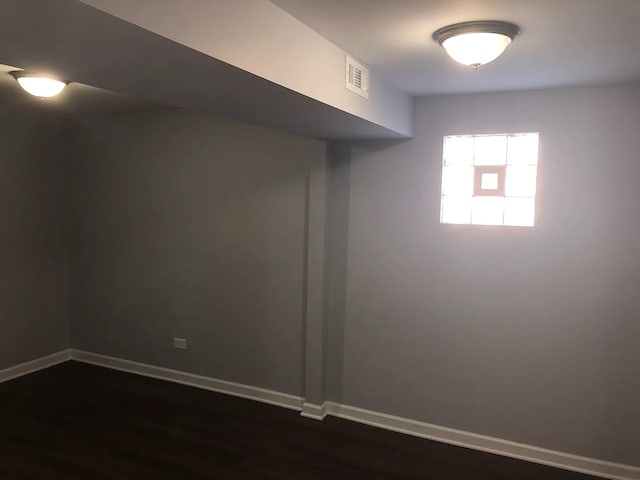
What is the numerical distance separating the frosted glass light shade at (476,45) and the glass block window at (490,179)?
1.39 m

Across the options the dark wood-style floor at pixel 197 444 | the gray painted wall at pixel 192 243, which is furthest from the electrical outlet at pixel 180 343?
the dark wood-style floor at pixel 197 444

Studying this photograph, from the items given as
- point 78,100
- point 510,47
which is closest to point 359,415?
point 510,47

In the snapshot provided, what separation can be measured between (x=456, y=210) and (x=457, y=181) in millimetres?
206

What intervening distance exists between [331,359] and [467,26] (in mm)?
2762

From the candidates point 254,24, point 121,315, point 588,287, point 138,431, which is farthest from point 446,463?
point 121,315

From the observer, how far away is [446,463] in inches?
134

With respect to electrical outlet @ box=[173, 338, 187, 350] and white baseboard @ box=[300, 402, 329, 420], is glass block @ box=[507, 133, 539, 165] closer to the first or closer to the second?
white baseboard @ box=[300, 402, 329, 420]

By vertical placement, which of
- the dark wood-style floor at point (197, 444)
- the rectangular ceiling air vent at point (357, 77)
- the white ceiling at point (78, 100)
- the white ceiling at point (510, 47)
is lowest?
the dark wood-style floor at point (197, 444)

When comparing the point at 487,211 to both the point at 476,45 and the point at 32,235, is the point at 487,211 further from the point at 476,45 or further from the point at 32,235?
the point at 32,235

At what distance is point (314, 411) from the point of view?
13.3ft

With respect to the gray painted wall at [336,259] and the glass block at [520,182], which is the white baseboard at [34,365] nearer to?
the gray painted wall at [336,259]

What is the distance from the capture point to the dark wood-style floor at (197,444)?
3264 mm

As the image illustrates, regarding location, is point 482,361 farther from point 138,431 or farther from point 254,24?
point 254,24

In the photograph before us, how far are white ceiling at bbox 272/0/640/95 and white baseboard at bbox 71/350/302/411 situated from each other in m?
2.66
